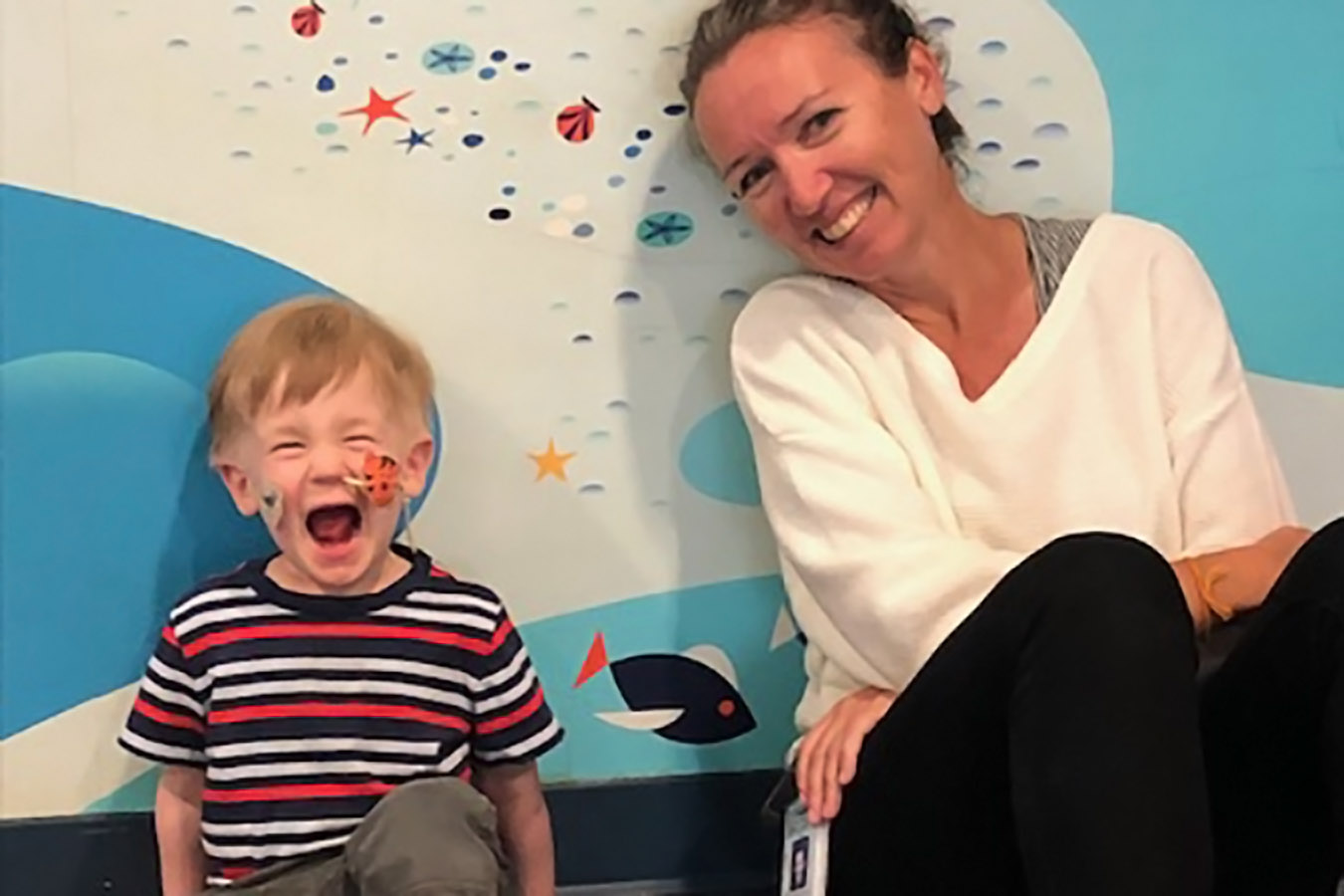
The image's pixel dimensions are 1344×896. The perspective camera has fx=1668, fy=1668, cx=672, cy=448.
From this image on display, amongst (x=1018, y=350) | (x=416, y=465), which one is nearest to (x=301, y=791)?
Answer: (x=416, y=465)

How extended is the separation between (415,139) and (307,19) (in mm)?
109

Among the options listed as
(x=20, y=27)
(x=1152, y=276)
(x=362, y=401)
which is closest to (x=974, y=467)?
(x=1152, y=276)

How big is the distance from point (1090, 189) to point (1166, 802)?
0.57m

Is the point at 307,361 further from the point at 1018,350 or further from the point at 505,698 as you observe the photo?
the point at 1018,350

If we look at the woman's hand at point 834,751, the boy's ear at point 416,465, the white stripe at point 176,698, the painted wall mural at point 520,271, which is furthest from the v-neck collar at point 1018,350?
the white stripe at point 176,698

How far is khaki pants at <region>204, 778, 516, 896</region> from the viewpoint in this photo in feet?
3.13

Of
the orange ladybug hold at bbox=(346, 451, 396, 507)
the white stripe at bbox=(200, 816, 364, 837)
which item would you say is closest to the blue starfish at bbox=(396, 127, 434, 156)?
the orange ladybug hold at bbox=(346, 451, 396, 507)

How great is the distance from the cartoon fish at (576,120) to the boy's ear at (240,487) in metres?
0.33

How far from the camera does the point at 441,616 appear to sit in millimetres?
1107

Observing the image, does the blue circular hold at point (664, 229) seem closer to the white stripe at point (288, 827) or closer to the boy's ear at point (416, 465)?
the boy's ear at point (416, 465)

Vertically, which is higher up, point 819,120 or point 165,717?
point 819,120

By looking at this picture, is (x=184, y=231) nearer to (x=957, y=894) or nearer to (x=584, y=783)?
(x=584, y=783)

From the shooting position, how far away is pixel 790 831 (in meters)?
1.03

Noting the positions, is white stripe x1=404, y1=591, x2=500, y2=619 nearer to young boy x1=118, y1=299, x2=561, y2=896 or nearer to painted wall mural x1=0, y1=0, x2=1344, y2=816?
young boy x1=118, y1=299, x2=561, y2=896
